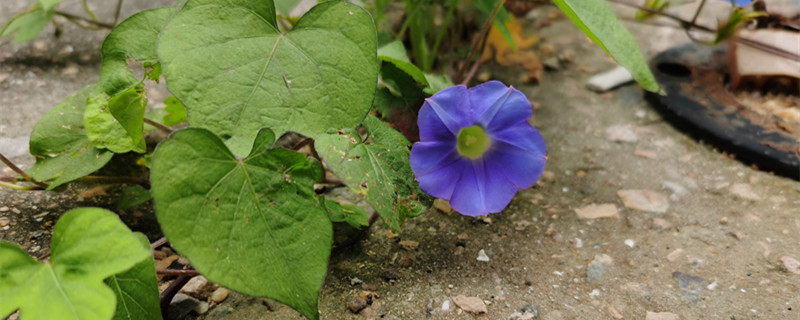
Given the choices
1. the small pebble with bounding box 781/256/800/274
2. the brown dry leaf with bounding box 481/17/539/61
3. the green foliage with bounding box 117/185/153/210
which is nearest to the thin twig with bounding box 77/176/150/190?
the green foliage with bounding box 117/185/153/210

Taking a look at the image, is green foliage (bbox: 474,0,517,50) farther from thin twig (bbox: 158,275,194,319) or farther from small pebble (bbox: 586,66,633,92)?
thin twig (bbox: 158,275,194,319)

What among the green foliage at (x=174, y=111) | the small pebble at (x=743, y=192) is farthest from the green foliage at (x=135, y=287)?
the small pebble at (x=743, y=192)

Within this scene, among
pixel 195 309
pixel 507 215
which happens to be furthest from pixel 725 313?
pixel 195 309

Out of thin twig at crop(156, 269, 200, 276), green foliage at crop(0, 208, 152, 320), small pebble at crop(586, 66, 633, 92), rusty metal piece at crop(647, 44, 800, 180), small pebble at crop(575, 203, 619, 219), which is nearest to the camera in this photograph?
green foliage at crop(0, 208, 152, 320)

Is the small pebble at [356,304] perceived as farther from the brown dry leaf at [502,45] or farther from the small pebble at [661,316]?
the brown dry leaf at [502,45]

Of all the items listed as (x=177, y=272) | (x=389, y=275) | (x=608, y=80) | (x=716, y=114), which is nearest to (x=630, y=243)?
(x=389, y=275)

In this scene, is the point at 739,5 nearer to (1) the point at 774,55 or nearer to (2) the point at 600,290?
(1) the point at 774,55
